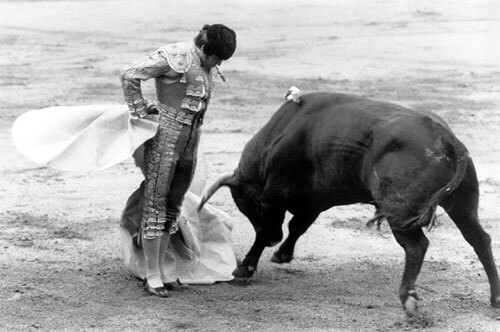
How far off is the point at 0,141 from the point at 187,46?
4.55m

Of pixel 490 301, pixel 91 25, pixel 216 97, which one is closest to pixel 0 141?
pixel 216 97

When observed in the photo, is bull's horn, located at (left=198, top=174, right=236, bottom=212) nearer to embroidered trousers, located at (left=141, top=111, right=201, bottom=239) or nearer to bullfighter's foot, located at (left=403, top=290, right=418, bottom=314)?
embroidered trousers, located at (left=141, top=111, right=201, bottom=239)

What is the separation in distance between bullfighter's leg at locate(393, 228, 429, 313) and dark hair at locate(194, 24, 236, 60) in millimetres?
1221

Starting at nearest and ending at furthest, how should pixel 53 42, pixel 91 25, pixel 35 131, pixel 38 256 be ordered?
pixel 35 131
pixel 38 256
pixel 53 42
pixel 91 25

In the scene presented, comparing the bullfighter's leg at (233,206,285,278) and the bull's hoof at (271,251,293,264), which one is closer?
the bullfighter's leg at (233,206,285,278)

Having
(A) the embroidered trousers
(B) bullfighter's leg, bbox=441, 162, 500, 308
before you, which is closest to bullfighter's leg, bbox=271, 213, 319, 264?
(A) the embroidered trousers

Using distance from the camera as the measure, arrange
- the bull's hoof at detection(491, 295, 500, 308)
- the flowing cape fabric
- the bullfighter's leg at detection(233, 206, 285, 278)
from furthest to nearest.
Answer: the bullfighter's leg at detection(233, 206, 285, 278) < the flowing cape fabric < the bull's hoof at detection(491, 295, 500, 308)

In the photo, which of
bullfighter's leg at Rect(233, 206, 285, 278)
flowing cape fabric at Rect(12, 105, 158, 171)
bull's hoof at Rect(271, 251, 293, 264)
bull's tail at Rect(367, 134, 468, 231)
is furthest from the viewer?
bull's hoof at Rect(271, 251, 293, 264)

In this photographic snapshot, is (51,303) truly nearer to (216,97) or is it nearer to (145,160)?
(145,160)

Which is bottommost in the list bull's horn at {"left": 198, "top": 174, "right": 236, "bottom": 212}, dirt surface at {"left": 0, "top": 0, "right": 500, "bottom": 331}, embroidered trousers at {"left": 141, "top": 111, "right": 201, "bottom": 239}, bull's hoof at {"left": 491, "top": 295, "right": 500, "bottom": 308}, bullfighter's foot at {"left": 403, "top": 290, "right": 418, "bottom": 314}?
dirt surface at {"left": 0, "top": 0, "right": 500, "bottom": 331}

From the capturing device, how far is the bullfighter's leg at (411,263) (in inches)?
210

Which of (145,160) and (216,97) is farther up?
(145,160)

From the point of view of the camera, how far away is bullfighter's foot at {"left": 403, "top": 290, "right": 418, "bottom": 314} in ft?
17.5

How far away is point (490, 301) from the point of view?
228 inches
